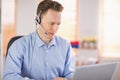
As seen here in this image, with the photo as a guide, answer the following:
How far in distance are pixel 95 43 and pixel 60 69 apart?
3.19m

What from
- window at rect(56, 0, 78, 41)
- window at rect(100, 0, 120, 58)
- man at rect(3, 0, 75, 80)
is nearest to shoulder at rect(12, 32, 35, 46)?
man at rect(3, 0, 75, 80)

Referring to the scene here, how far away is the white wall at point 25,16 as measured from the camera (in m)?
2.77

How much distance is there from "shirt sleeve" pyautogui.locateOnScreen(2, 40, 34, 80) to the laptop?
19.0 inches

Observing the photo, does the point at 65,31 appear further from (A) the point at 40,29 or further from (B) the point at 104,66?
(B) the point at 104,66

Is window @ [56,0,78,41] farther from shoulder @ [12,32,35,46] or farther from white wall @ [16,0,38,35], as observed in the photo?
shoulder @ [12,32,35,46]

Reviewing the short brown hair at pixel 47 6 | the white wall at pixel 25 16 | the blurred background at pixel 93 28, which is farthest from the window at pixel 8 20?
the blurred background at pixel 93 28

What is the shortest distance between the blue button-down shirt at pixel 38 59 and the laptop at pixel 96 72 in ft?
1.58

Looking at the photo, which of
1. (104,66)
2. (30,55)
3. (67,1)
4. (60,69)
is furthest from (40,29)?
(67,1)

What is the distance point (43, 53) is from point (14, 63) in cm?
23

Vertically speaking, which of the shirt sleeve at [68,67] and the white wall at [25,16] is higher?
the white wall at [25,16]

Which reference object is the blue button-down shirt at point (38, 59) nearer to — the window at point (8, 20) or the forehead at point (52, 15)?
the forehead at point (52, 15)

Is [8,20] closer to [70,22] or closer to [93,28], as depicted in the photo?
[70,22]

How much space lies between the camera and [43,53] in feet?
5.56

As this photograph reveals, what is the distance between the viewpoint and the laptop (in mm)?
1166
